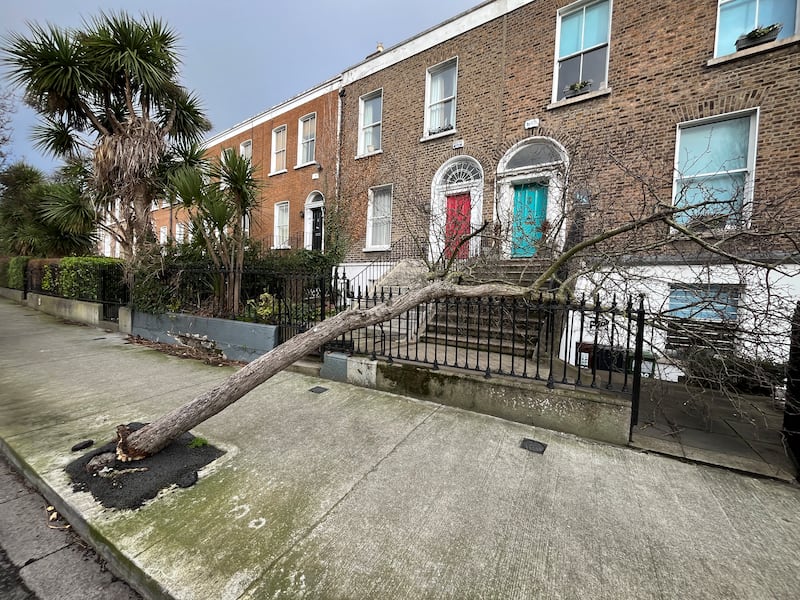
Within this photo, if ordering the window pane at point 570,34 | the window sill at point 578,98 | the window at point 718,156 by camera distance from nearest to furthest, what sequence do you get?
the window at point 718,156 < the window sill at point 578,98 < the window pane at point 570,34

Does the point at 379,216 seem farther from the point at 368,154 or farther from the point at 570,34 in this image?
the point at 570,34

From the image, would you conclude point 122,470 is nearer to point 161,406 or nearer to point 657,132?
point 161,406

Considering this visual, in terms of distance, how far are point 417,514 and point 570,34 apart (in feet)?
36.1

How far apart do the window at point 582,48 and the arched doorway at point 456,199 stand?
2.80 metres

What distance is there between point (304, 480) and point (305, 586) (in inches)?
37.5

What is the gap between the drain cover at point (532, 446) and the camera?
3.24 metres

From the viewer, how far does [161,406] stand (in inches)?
158

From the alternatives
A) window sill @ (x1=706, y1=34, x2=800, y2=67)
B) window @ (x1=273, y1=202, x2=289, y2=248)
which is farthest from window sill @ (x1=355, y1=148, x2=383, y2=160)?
window sill @ (x1=706, y1=34, x2=800, y2=67)

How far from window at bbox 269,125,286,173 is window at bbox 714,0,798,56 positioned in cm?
1444

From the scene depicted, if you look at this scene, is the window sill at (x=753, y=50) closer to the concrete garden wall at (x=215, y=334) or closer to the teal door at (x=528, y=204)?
the teal door at (x=528, y=204)

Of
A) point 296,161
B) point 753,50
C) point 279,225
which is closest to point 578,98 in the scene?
point 753,50

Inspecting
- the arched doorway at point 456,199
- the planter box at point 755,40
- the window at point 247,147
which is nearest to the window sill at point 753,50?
the planter box at point 755,40

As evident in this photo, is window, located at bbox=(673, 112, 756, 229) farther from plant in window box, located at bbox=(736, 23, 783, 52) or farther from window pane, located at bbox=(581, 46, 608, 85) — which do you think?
window pane, located at bbox=(581, 46, 608, 85)

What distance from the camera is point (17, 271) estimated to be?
44.7 feet
